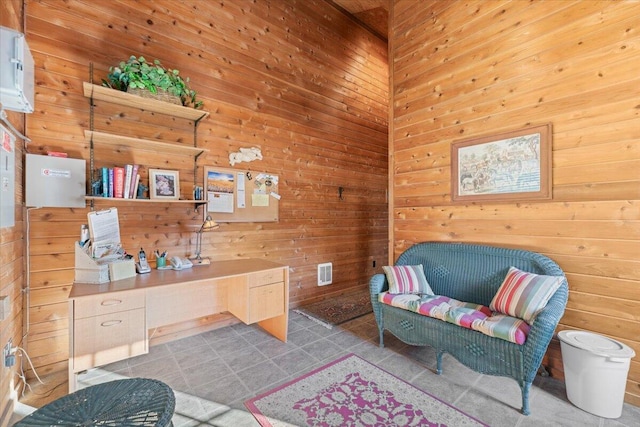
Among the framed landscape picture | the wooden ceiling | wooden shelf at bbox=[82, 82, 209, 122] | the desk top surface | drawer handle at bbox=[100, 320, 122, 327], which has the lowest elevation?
drawer handle at bbox=[100, 320, 122, 327]

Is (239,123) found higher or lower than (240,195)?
higher

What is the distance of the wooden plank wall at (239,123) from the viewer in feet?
7.08

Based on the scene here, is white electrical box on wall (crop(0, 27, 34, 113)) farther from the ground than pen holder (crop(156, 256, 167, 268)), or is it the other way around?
white electrical box on wall (crop(0, 27, 34, 113))

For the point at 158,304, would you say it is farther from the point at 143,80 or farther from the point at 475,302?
the point at 475,302

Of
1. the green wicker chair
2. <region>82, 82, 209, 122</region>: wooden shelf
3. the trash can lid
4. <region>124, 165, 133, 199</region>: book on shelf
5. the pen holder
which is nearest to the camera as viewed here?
the green wicker chair

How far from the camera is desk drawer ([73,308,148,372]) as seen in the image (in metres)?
1.73

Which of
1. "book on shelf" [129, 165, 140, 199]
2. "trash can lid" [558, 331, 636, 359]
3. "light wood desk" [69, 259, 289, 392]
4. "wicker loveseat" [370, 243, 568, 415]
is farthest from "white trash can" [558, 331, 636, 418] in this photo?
"book on shelf" [129, 165, 140, 199]

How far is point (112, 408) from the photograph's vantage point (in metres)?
1.11

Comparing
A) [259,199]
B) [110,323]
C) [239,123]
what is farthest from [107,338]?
[239,123]

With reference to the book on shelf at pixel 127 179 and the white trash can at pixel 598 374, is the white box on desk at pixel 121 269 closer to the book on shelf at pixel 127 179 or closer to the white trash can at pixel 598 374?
the book on shelf at pixel 127 179

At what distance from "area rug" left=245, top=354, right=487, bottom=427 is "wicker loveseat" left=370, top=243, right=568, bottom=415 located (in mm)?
371

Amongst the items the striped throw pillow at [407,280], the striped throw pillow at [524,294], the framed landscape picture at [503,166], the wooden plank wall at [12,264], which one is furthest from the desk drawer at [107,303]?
the framed landscape picture at [503,166]

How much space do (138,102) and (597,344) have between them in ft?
12.1

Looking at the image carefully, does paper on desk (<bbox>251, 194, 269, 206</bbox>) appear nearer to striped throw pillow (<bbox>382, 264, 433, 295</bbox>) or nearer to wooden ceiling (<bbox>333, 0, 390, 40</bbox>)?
striped throw pillow (<bbox>382, 264, 433, 295</bbox>)
